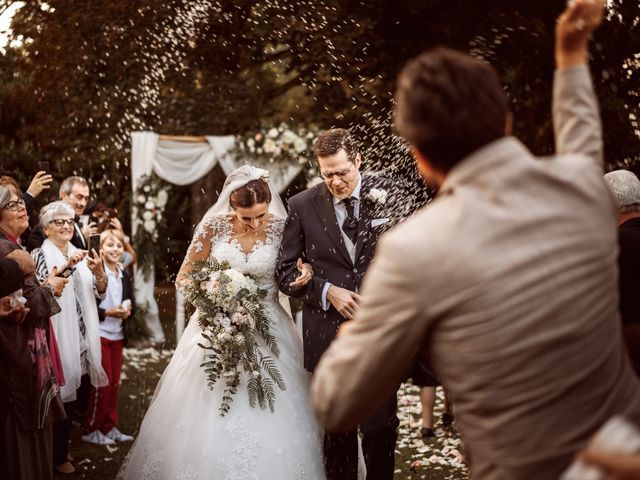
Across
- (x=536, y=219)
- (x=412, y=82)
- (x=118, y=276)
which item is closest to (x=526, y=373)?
(x=536, y=219)

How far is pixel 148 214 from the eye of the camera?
11641 mm

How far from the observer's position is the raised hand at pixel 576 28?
1980 millimetres

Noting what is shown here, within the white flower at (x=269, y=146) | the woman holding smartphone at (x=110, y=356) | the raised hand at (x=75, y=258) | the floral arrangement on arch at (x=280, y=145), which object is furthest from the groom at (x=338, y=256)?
the white flower at (x=269, y=146)

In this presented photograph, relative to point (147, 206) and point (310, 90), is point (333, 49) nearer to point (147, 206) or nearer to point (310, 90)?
point (310, 90)

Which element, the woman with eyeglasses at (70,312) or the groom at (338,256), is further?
the woman with eyeglasses at (70,312)

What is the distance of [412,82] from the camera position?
5.88 ft

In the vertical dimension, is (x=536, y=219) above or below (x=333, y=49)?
below

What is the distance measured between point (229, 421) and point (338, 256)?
1.15 meters

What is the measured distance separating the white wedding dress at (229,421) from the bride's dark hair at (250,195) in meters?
0.22

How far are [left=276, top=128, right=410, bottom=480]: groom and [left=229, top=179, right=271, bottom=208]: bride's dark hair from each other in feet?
1.12

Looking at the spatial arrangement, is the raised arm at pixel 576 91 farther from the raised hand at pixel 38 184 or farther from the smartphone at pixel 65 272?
the raised hand at pixel 38 184

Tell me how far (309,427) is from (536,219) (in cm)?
348

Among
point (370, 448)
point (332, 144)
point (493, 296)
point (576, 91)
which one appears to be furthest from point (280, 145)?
point (493, 296)

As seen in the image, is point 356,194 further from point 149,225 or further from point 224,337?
point 149,225
